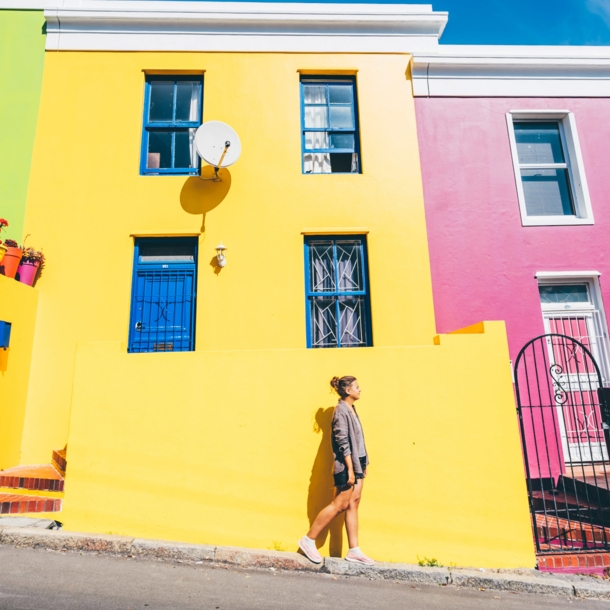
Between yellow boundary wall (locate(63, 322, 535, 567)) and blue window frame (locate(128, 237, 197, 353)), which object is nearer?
yellow boundary wall (locate(63, 322, 535, 567))

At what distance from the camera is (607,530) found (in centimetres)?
559

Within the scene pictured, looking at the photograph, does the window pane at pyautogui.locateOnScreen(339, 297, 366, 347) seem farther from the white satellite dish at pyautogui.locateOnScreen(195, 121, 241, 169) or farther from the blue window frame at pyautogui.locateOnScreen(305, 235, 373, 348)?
the white satellite dish at pyautogui.locateOnScreen(195, 121, 241, 169)

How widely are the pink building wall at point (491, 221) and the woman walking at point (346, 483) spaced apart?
3003mm

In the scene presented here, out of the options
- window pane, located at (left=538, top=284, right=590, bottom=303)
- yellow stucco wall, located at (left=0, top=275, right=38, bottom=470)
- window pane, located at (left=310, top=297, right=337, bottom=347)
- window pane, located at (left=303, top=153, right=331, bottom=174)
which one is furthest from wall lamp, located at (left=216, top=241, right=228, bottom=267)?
window pane, located at (left=538, top=284, right=590, bottom=303)

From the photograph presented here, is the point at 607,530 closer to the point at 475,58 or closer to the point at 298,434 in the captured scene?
the point at 298,434

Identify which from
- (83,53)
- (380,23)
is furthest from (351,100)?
(83,53)

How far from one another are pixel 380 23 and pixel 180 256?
5268 mm

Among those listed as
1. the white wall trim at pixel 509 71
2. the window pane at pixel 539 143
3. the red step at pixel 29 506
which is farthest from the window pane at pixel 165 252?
the window pane at pixel 539 143

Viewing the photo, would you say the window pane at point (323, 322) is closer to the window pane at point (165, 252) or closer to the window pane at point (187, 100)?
the window pane at point (165, 252)

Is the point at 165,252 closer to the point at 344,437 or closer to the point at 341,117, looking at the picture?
the point at 341,117

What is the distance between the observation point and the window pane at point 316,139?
807 cm

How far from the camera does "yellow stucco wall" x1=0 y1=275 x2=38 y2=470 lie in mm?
6199

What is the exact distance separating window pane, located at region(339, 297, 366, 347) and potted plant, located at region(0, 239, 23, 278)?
4.62 m

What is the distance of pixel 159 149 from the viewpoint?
25.9ft
